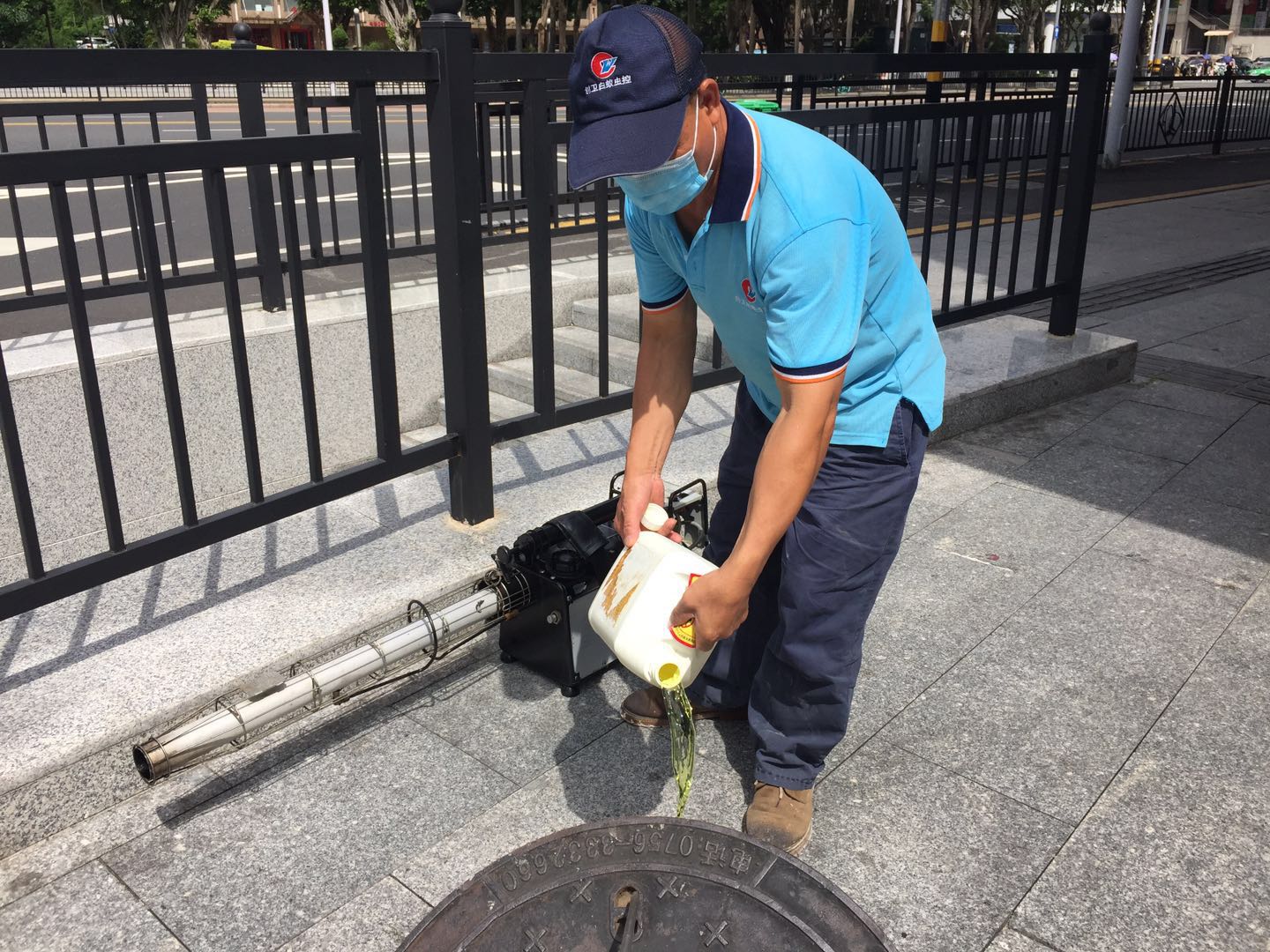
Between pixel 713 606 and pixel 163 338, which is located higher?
pixel 163 338

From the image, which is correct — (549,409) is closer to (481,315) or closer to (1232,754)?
(481,315)

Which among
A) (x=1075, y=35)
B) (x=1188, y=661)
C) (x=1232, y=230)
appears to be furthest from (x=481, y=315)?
(x=1075, y=35)

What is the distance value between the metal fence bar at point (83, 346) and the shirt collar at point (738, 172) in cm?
158

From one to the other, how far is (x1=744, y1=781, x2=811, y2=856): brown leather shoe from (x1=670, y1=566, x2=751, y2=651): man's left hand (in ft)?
2.07

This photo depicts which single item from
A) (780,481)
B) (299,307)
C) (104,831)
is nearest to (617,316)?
(299,307)

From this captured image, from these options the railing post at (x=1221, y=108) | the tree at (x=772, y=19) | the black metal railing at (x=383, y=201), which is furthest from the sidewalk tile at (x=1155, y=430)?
the tree at (x=772, y=19)

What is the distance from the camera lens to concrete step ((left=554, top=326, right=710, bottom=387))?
6.06m

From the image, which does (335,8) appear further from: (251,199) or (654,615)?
(654,615)

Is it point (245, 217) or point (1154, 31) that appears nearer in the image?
point (245, 217)

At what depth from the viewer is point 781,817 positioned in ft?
8.28

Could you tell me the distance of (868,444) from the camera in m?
2.34

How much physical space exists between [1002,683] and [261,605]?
86.1 inches

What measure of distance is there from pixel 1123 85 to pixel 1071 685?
50.3 feet

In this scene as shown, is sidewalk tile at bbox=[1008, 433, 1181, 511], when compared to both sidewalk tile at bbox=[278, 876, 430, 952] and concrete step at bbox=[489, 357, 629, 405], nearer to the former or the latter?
concrete step at bbox=[489, 357, 629, 405]
